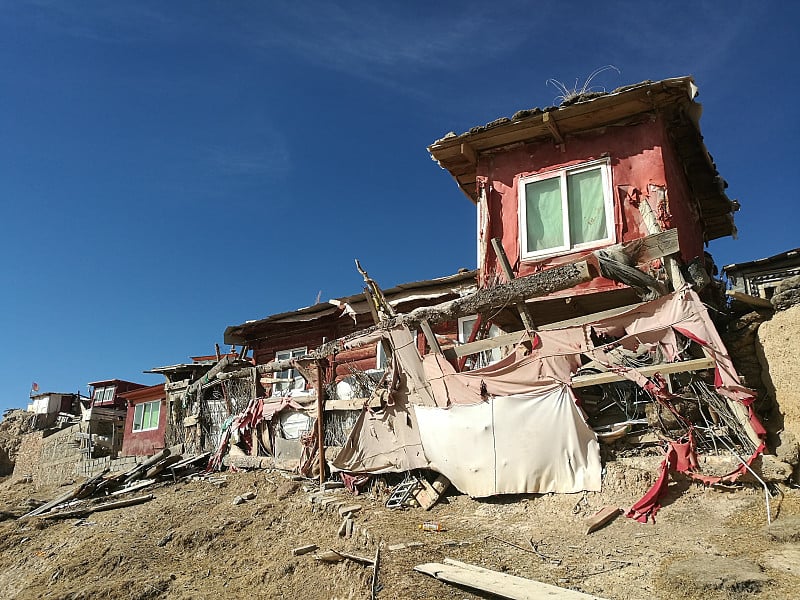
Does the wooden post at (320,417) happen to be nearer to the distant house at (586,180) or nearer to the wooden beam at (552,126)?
the distant house at (586,180)

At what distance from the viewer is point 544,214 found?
10578mm

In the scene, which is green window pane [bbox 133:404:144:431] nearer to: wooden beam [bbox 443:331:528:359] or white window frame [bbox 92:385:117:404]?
white window frame [bbox 92:385:117:404]

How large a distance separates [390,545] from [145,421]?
2195 cm

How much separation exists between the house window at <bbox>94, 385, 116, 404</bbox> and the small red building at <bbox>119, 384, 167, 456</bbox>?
16.9 m

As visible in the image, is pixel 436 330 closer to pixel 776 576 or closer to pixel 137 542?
pixel 137 542

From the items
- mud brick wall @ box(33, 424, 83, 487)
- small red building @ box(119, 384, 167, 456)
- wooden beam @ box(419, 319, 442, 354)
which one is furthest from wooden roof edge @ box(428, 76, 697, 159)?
mud brick wall @ box(33, 424, 83, 487)

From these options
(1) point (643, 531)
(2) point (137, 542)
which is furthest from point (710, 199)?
(2) point (137, 542)

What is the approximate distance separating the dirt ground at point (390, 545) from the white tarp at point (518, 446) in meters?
0.21

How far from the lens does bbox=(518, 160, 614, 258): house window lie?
33.0 ft

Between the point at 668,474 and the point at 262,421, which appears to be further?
the point at 262,421

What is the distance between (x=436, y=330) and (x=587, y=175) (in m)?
6.55

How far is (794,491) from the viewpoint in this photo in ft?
19.9

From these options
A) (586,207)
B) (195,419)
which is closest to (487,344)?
(586,207)

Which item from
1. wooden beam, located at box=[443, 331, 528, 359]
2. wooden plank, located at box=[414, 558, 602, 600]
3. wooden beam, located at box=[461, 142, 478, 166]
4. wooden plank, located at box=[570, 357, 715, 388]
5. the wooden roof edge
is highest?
the wooden roof edge
